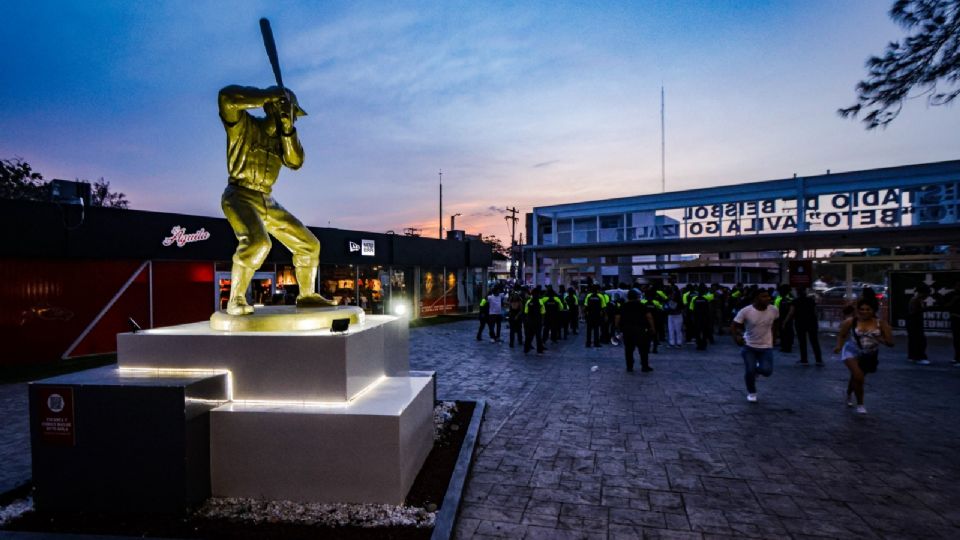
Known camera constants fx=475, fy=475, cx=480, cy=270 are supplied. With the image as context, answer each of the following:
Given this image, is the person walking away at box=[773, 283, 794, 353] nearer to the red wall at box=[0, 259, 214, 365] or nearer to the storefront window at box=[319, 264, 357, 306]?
the storefront window at box=[319, 264, 357, 306]

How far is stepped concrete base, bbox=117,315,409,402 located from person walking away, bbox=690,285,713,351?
1095 centimetres

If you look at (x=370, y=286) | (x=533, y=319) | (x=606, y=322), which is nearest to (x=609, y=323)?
(x=606, y=322)

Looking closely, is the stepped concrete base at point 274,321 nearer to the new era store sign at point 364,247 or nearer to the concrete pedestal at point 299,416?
the concrete pedestal at point 299,416

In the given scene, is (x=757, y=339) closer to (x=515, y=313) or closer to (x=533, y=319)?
(x=533, y=319)

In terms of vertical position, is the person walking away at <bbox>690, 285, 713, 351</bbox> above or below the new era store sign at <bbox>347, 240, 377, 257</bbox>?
below

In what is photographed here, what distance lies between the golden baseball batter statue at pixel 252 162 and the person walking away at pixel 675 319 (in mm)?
10508

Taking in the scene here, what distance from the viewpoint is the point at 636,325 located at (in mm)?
9492

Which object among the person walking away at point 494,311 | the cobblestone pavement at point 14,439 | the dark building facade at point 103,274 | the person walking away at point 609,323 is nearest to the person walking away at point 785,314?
the person walking away at point 609,323

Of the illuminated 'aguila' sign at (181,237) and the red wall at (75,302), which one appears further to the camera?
the illuminated 'aguila' sign at (181,237)

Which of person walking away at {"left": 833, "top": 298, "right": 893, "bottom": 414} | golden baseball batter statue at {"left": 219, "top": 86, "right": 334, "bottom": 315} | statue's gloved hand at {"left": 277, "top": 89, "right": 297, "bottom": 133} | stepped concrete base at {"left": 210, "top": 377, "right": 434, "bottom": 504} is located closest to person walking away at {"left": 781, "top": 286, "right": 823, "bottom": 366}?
person walking away at {"left": 833, "top": 298, "right": 893, "bottom": 414}

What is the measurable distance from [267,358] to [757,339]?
6670 mm

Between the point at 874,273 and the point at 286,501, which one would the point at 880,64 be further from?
the point at 874,273

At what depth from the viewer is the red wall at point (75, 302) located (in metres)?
10.9

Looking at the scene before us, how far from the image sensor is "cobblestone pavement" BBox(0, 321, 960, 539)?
145 inches
